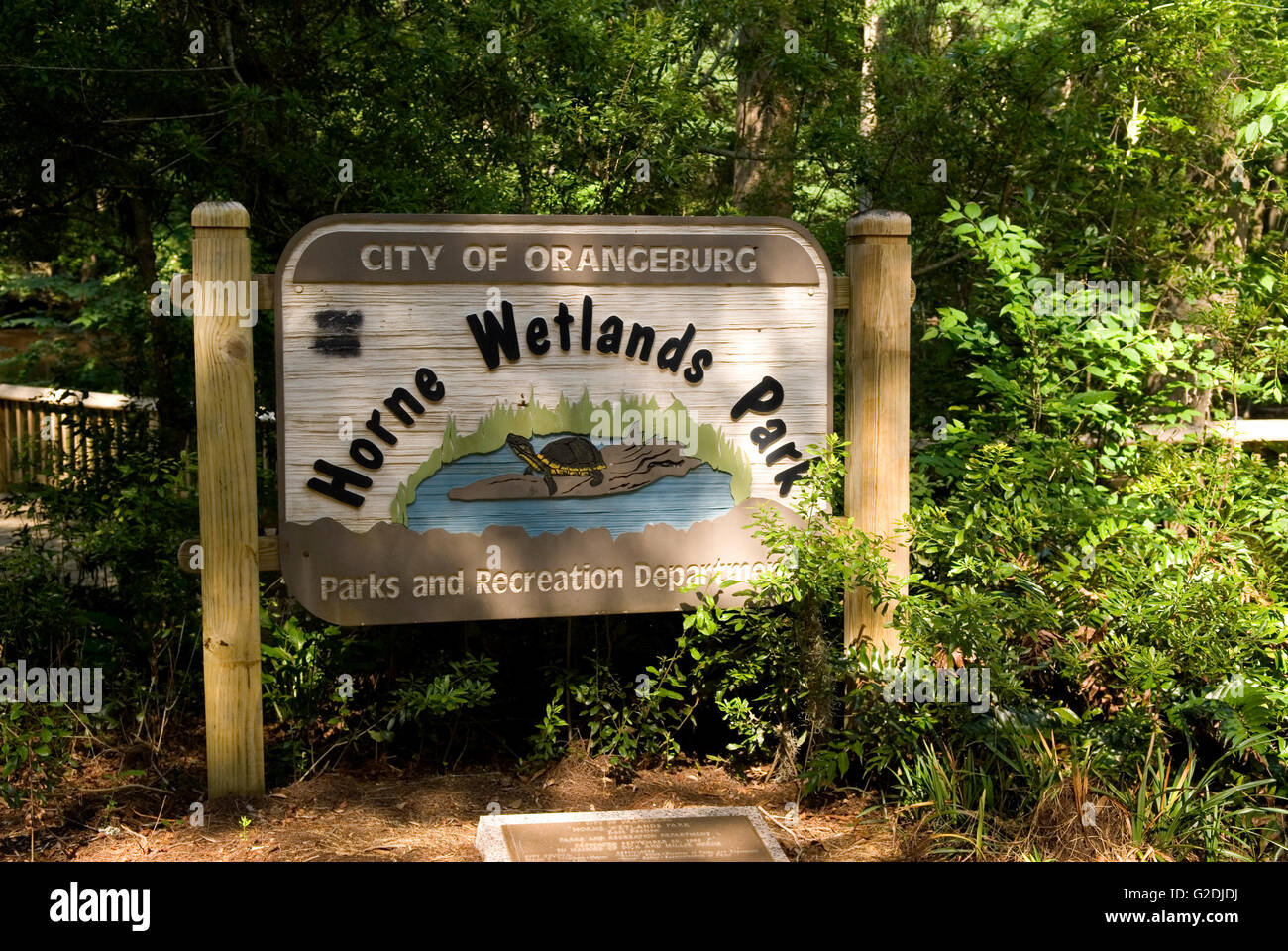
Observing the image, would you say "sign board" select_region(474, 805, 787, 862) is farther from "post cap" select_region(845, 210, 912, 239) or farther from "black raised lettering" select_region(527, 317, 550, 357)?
"post cap" select_region(845, 210, 912, 239)

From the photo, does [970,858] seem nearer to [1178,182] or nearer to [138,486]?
[138,486]

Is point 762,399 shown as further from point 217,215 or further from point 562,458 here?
point 217,215

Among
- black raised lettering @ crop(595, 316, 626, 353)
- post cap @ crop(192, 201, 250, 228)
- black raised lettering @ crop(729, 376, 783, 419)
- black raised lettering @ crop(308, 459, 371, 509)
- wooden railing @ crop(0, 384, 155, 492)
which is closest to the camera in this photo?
post cap @ crop(192, 201, 250, 228)

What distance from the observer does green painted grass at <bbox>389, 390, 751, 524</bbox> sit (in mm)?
4102

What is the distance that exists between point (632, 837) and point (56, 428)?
6.85 meters

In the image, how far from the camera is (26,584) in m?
5.18

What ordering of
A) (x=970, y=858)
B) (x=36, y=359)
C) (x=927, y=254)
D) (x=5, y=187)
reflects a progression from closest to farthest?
1. (x=970, y=858)
2. (x=5, y=187)
3. (x=927, y=254)
4. (x=36, y=359)

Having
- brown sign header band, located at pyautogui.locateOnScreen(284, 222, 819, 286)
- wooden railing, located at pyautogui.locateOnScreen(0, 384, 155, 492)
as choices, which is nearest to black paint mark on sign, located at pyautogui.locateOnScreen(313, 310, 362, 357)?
brown sign header band, located at pyautogui.locateOnScreen(284, 222, 819, 286)

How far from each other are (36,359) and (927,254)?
Result: 9.92m

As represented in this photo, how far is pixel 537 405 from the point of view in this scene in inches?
165

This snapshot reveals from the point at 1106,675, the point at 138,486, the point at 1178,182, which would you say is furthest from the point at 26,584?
the point at 1178,182

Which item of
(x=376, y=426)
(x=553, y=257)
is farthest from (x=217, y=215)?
(x=553, y=257)

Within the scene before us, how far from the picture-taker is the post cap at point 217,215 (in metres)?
3.91

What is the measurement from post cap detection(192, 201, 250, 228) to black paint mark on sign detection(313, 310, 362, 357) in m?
0.40
